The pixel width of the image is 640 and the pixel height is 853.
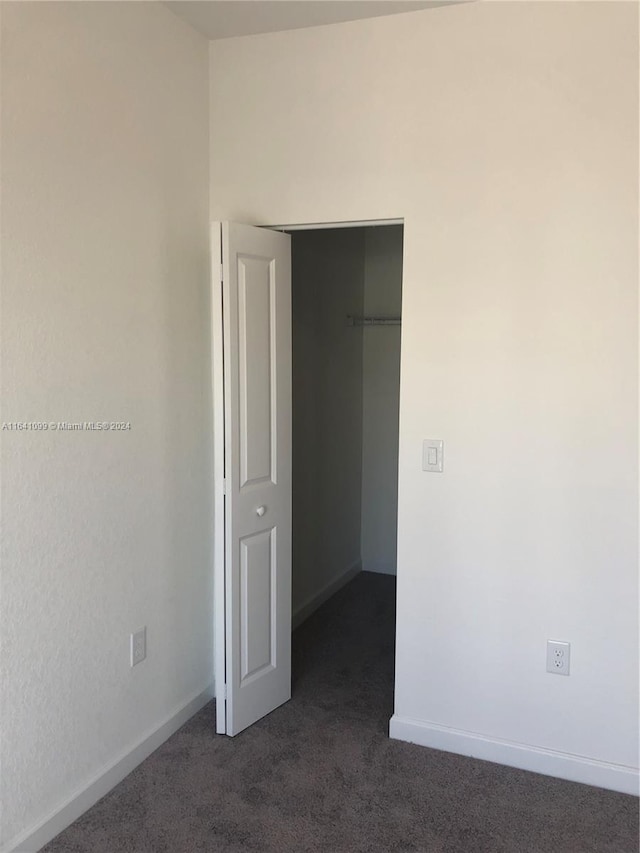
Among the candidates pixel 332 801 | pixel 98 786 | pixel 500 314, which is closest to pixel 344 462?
pixel 500 314

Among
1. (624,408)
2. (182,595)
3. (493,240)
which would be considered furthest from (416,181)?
(182,595)

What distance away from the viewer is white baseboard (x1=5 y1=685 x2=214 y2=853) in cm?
206

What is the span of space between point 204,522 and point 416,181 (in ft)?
5.34

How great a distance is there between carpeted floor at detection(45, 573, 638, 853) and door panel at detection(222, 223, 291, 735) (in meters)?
0.23

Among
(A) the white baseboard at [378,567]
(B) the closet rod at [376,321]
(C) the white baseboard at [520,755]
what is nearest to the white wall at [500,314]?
(C) the white baseboard at [520,755]

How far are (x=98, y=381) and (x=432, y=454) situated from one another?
1.24 meters

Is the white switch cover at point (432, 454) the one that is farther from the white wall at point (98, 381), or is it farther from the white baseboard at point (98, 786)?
the white baseboard at point (98, 786)

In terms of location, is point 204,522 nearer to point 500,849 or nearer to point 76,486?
point 76,486

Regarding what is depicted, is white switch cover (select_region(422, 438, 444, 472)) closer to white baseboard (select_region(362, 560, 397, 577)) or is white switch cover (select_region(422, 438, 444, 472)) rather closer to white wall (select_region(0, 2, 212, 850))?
white wall (select_region(0, 2, 212, 850))

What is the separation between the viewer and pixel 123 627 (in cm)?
245

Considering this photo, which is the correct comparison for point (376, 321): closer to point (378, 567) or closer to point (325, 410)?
point (325, 410)

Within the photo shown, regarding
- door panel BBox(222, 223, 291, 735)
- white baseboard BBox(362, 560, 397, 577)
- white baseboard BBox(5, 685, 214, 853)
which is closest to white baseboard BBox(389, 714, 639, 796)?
door panel BBox(222, 223, 291, 735)

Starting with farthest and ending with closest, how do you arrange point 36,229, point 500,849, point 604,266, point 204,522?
point 204,522, point 604,266, point 500,849, point 36,229

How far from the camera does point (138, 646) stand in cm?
254
